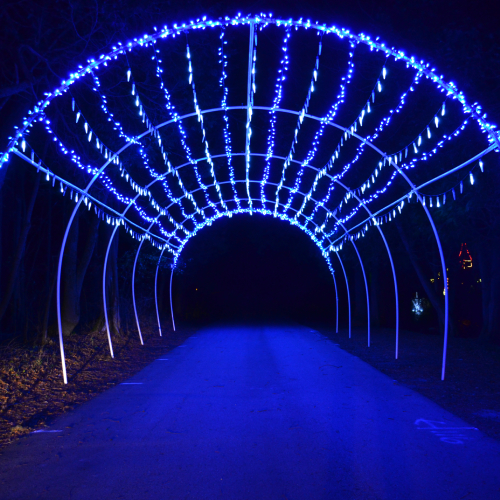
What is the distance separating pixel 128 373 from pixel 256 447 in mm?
4713

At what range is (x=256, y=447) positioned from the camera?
170 inches

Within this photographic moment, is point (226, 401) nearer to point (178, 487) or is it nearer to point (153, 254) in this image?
point (178, 487)

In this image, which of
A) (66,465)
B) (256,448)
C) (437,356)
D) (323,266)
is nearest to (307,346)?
(437,356)

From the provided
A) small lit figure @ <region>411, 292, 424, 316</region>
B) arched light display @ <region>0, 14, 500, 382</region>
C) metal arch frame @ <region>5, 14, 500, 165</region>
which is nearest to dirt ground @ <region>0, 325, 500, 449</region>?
arched light display @ <region>0, 14, 500, 382</region>

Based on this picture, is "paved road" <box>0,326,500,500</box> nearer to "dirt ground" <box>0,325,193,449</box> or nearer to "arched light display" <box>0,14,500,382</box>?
"dirt ground" <box>0,325,193,449</box>

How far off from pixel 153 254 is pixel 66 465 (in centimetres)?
1367

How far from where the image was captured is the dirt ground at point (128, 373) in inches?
219

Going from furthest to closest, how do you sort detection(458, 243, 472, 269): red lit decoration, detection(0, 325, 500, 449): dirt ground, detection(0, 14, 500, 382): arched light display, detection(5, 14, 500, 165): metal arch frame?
detection(458, 243, 472, 269): red lit decoration → detection(0, 14, 500, 382): arched light display → detection(5, 14, 500, 165): metal arch frame → detection(0, 325, 500, 449): dirt ground

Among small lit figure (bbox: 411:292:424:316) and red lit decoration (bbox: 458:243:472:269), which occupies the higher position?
red lit decoration (bbox: 458:243:472:269)

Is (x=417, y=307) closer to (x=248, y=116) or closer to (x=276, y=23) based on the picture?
(x=248, y=116)

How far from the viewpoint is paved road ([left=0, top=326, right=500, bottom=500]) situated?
3426 millimetres

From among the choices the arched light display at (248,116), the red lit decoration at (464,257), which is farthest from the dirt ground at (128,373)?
the red lit decoration at (464,257)

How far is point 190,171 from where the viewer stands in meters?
13.8

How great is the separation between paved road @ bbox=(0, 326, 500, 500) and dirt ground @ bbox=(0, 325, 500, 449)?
0.34 m
